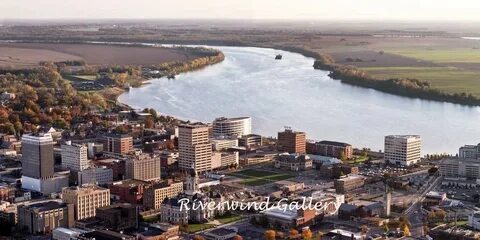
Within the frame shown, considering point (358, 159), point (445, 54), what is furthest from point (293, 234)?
point (445, 54)

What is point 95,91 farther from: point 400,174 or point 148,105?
point 400,174

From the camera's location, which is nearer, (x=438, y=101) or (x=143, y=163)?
(x=143, y=163)

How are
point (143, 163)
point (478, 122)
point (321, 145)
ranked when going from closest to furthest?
point (143, 163) → point (321, 145) → point (478, 122)

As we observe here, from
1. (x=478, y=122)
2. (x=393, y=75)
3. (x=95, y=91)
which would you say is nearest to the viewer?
(x=478, y=122)

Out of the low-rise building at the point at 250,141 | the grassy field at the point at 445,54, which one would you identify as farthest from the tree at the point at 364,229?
the grassy field at the point at 445,54

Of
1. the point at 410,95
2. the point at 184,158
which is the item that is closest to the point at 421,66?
the point at 410,95

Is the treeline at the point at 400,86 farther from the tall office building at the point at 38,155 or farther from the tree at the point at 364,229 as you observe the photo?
the tall office building at the point at 38,155
